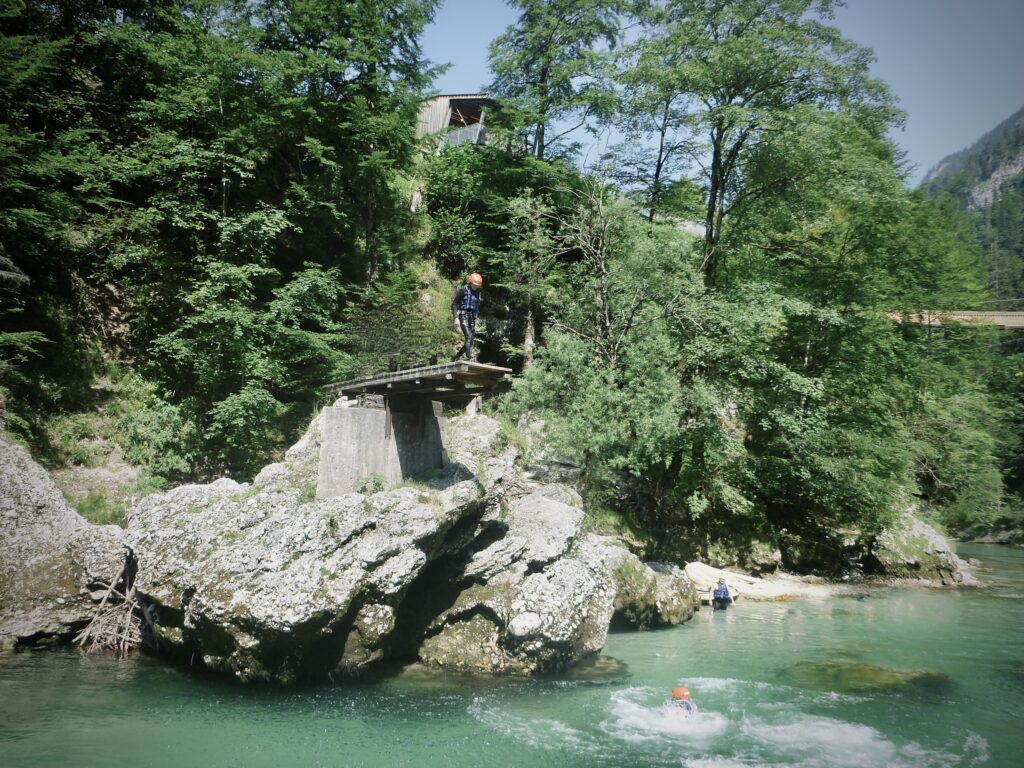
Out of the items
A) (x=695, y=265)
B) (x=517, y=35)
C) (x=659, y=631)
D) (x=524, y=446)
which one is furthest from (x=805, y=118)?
(x=659, y=631)

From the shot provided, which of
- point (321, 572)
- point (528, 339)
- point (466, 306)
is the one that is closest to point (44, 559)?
point (321, 572)

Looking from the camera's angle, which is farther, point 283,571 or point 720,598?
point 720,598

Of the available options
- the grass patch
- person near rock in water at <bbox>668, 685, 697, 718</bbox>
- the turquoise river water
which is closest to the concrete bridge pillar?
the turquoise river water

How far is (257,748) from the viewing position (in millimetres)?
9117

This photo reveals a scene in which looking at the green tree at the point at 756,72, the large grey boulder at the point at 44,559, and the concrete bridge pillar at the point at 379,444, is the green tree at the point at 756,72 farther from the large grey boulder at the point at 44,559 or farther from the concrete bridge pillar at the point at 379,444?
the large grey boulder at the point at 44,559

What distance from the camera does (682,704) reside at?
35.8ft

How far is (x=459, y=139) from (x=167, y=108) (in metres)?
18.6

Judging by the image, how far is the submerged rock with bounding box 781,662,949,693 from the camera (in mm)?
12703

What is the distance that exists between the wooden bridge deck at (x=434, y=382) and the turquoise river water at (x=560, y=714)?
19.0 feet

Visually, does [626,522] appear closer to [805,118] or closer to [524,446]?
[524,446]

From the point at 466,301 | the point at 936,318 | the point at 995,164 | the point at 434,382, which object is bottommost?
the point at 434,382

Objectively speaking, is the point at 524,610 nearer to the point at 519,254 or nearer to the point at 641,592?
the point at 641,592

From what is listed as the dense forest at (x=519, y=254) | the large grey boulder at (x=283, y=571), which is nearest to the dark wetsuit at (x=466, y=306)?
the dense forest at (x=519, y=254)

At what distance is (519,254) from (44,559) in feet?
55.2
